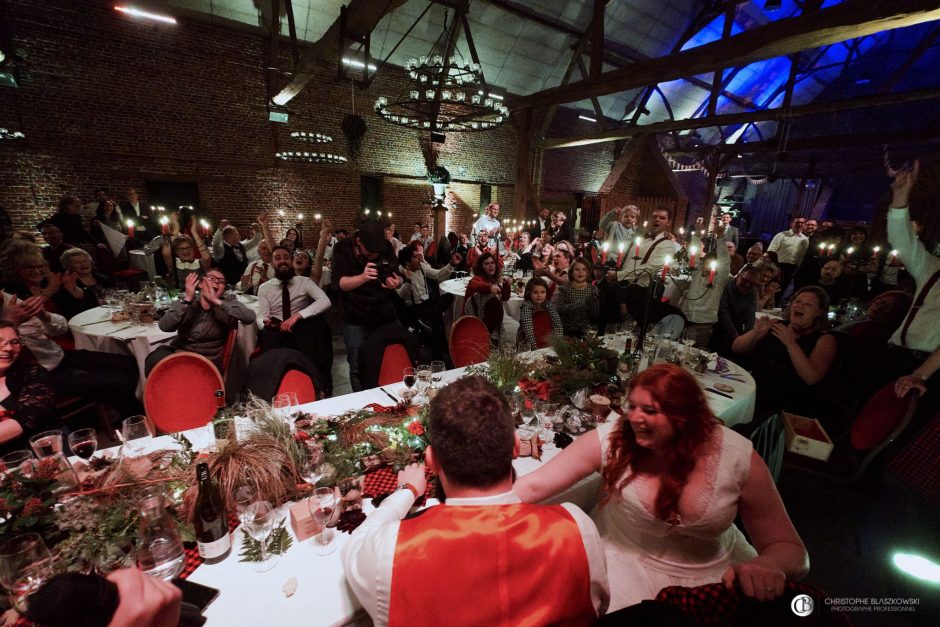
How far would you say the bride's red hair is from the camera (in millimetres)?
1485

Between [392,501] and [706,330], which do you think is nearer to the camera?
[392,501]

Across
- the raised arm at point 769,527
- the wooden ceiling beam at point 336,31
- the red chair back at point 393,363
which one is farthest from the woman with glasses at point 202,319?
the wooden ceiling beam at point 336,31

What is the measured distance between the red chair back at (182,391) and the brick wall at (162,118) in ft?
25.4

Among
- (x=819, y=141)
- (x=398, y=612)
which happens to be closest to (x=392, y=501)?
(x=398, y=612)

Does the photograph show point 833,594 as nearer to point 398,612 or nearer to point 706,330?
point 398,612

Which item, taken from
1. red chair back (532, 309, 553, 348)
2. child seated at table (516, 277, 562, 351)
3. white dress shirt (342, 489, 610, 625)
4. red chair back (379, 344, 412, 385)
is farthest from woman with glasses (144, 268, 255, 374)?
white dress shirt (342, 489, 610, 625)

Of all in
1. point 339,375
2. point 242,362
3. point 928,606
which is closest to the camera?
point 928,606

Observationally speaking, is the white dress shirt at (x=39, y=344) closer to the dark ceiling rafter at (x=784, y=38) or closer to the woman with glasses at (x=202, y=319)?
the woman with glasses at (x=202, y=319)

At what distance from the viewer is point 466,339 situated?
3475mm

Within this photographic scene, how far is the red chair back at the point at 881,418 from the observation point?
2.24 metres

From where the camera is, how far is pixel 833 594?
2264 mm

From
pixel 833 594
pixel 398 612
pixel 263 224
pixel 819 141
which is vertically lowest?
pixel 833 594

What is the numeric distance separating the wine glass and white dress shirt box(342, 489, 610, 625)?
12.8 inches

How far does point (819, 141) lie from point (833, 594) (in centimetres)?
1326
